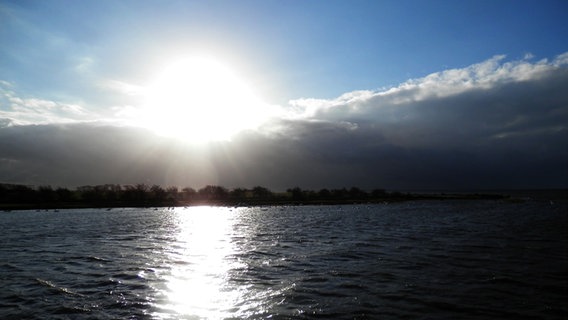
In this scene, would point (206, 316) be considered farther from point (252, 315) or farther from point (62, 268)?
point (62, 268)

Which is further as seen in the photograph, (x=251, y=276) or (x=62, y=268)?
(x=62, y=268)

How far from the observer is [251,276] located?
20.4 m

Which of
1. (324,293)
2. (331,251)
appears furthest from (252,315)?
(331,251)

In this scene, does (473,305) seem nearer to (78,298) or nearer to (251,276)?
(251,276)

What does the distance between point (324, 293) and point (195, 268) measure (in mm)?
10096

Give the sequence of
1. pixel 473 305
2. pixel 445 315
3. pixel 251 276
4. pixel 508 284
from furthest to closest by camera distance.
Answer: pixel 251 276, pixel 508 284, pixel 473 305, pixel 445 315

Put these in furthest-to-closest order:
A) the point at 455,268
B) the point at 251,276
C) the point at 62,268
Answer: the point at 62,268
the point at 455,268
the point at 251,276

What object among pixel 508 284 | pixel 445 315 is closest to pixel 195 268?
pixel 445 315

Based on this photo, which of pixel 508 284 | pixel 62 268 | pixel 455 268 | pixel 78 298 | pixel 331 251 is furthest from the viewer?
pixel 331 251

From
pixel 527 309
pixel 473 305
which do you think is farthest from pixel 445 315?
pixel 527 309

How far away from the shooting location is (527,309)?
14.3 m

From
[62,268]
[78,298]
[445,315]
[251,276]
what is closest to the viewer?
[445,315]

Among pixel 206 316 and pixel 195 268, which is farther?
pixel 195 268

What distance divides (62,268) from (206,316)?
15116 mm
